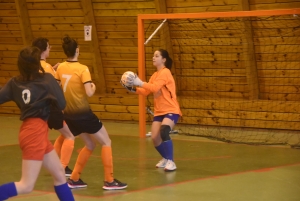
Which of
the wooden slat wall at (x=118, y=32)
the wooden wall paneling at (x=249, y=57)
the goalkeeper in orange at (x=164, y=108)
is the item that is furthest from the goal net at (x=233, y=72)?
the goalkeeper in orange at (x=164, y=108)

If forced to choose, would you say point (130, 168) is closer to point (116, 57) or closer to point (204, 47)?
point (204, 47)

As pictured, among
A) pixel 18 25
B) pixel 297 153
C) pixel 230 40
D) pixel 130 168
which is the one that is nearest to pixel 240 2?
pixel 230 40

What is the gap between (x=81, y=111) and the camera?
679 centimetres

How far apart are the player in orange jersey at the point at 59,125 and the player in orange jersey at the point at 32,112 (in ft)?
4.93

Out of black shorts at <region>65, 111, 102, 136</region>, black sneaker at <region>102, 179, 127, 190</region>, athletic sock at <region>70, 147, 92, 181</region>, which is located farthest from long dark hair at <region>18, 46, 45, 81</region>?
black sneaker at <region>102, 179, 127, 190</region>

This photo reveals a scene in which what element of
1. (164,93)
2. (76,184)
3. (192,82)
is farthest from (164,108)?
(192,82)

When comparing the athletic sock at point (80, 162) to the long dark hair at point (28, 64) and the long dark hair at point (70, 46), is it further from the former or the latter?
the long dark hair at point (28, 64)

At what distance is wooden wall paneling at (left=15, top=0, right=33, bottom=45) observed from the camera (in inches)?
523

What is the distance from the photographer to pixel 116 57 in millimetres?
12992

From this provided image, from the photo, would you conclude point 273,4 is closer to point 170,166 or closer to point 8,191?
point 170,166

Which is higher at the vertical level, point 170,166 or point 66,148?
point 66,148

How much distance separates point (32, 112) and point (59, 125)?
1936mm

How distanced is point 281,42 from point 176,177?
444 cm

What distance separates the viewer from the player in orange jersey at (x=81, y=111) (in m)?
6.76
